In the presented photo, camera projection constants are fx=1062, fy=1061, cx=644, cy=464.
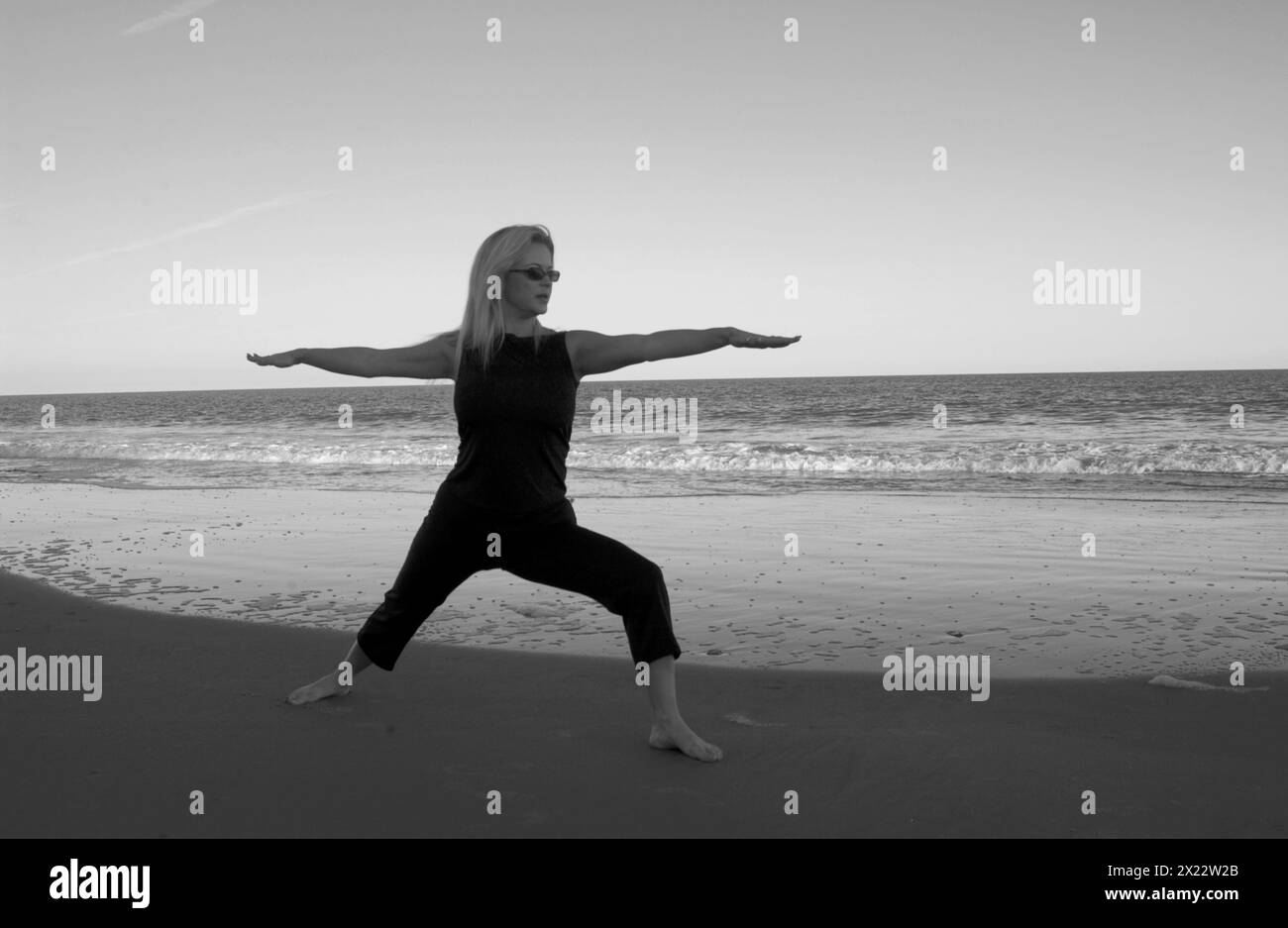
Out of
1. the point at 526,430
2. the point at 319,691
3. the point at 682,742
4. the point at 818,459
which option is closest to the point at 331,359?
the point at 526,430

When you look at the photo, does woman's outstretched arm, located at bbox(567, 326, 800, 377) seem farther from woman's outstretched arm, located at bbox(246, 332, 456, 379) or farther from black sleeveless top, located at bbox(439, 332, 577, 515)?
woman's outstretched arm, located at bbox(246, 332, 456, 379)

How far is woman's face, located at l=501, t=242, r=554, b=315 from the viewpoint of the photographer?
385 centimetres

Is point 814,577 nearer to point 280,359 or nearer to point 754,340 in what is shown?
point 754,340

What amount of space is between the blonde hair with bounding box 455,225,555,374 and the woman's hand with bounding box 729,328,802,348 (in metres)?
0.72

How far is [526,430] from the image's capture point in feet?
12.6

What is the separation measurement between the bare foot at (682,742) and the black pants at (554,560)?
0.90ft

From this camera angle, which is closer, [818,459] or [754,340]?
[754,340]

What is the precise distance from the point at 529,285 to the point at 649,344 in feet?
1.67

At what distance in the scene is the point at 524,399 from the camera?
3.81 meters

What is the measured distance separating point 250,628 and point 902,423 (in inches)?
1088

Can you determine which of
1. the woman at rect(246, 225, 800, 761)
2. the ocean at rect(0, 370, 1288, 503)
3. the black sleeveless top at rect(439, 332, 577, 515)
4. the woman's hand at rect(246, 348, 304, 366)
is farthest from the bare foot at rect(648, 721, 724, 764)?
the ocean at rect(0, 370, 1288, 503)

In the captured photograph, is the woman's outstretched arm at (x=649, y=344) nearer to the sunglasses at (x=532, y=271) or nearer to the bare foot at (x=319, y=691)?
the sunglasses at (x=532, y=271)

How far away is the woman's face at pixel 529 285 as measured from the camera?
3854mm
